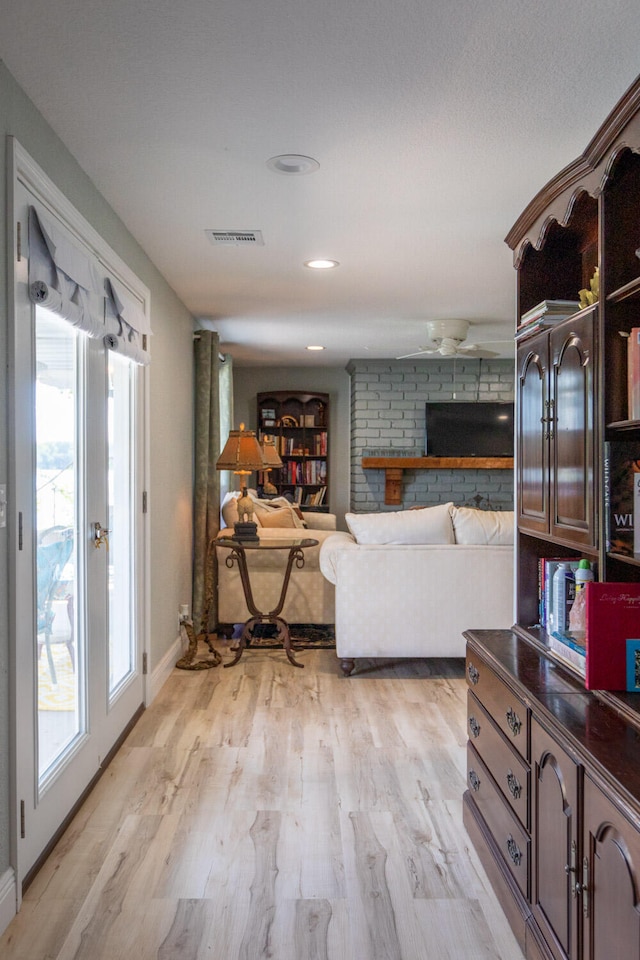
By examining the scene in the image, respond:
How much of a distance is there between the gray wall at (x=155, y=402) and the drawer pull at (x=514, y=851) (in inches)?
54.3

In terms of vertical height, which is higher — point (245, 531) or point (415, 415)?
point (415, 415)

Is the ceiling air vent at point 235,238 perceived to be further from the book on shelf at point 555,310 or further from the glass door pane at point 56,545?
the book on shelf at point 555,310

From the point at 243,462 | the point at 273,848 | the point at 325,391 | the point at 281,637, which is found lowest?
the point at 273,848

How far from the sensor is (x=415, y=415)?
317 inches

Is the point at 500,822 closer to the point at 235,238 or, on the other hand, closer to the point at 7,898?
the point at 7,898

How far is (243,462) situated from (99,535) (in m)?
2.13

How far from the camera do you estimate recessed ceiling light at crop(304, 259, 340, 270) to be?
4.03 metres

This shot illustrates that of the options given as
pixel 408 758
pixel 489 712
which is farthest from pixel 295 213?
pixel 408 758

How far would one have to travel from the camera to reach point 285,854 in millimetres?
2416

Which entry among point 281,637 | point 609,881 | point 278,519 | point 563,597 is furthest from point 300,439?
point 609,881

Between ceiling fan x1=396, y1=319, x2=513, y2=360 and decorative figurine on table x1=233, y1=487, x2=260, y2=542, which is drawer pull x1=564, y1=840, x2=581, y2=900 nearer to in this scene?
decorative figurine on table x1=233, y1=487, x2=260, y2=542

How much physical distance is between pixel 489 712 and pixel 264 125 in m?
1.97

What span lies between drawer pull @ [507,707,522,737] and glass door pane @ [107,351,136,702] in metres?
1.89

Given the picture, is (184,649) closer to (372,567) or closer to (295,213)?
(372,567)
